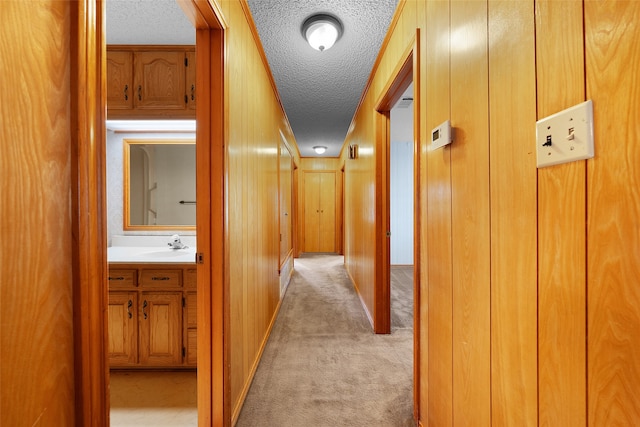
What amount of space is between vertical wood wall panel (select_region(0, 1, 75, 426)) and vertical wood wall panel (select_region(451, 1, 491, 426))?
1.10 meters

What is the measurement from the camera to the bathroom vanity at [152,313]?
184 cm

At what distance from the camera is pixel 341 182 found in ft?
22.2

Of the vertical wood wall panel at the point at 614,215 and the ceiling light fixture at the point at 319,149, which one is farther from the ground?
the ceiling light fixture at the point at 319,149

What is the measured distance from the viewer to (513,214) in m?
0.76

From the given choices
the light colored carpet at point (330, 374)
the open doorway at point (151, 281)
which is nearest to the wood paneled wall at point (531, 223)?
the light colored carpet at point (330, 374)

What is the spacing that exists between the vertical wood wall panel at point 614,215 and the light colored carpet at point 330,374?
129cm

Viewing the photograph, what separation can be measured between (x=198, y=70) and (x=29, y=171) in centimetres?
104

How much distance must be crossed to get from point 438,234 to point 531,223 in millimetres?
550

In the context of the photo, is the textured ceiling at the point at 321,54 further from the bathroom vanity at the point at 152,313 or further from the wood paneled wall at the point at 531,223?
the bathroom vanity at the point at 152,313

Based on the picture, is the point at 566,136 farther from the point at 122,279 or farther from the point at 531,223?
the point at 122,279

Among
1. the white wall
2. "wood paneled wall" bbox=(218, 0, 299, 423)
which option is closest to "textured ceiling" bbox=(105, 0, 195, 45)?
"wood paneled wall" bbox=(218, 0, 299, 423)

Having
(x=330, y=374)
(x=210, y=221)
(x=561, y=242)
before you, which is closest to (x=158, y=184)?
(x=210, y=221)

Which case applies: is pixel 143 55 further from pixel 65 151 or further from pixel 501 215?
pixel 501 215

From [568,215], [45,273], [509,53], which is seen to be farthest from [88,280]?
[509,53]
